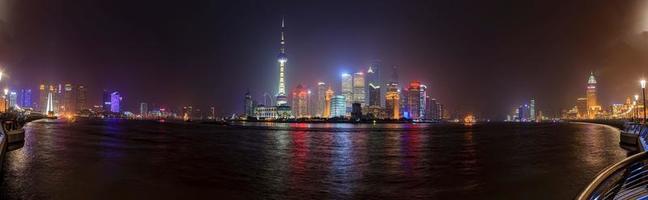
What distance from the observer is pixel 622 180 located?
15.1ft

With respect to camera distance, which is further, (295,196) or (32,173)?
(32,173)

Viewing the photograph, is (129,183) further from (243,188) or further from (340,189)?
(340,189)

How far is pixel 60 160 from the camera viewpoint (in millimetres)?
21484

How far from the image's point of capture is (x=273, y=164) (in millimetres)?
20797

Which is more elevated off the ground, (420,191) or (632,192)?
(632,192)

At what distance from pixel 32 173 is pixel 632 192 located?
1713 centimetres

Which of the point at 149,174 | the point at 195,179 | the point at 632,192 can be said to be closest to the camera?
the point at 632,192

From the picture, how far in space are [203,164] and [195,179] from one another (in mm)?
5403

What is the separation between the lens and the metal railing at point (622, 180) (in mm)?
4070

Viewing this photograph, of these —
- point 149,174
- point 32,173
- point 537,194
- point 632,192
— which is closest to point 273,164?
point 149,174

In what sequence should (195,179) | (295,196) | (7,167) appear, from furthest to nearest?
(7,167), (195,179), (295,196)

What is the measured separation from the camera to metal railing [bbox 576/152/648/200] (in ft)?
13.4

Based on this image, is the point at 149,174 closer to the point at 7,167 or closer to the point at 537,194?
the point at 7,167

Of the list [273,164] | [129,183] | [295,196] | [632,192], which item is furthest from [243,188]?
[632,192]
